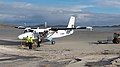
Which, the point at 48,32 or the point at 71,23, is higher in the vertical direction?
the point at 71,23

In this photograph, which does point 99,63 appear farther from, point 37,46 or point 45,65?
point 37,46

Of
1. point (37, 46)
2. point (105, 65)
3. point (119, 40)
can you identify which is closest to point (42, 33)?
point (37, 46)

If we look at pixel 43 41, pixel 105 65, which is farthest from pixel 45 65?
pixel 43 41

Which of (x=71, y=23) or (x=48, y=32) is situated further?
(x=71, y=23)

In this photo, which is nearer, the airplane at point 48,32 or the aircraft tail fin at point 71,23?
the airplane at point 48,32

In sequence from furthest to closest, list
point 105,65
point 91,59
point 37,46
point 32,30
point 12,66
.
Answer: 1. point 32,30
2. point 37,46
3. point 91,59
4. point 12,66
5. point 105,65

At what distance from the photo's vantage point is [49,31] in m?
49.0

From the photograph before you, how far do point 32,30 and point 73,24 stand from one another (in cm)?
1213

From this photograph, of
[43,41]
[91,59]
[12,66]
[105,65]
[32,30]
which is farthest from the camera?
[32,30]

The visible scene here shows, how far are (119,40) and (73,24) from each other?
40.9 ft

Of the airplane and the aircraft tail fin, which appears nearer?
the airplane

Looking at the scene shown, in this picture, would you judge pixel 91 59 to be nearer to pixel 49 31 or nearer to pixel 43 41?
pixel 43 41

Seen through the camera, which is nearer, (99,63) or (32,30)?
(99,63)

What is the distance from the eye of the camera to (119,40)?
4775cm
